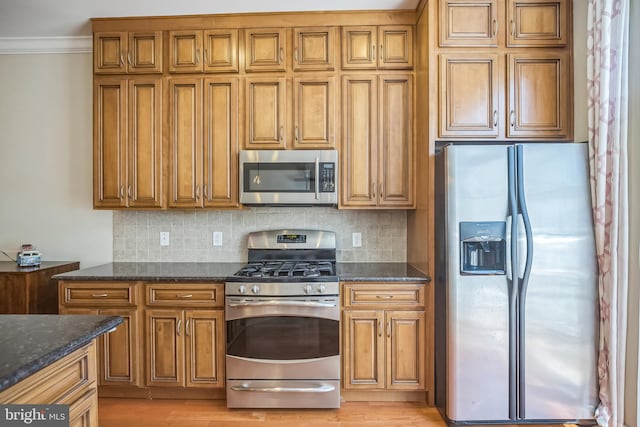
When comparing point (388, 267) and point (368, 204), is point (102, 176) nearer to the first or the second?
point (368, 204)

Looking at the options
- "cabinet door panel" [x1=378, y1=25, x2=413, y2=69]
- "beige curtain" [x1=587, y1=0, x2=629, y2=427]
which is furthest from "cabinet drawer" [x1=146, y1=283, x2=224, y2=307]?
"beige curtain" [x1=587, y1=0, x2=629, y2=427]

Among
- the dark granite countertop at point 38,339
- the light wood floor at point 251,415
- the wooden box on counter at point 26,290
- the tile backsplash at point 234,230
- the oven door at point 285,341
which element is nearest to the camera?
the dark granite countertop at point 38,339

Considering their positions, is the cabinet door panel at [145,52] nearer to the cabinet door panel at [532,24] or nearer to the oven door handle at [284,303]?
the oven door handle at [284,303]

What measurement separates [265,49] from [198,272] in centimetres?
170

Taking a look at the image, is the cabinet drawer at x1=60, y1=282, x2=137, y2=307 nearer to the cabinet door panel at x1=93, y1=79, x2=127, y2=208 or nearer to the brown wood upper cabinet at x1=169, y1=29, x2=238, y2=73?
the cabinet door panel at x1=93, y1=79, x2=127, y2=208

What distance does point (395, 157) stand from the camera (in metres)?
2.80

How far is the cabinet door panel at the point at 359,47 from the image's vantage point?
2801mm

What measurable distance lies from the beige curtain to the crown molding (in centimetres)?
366

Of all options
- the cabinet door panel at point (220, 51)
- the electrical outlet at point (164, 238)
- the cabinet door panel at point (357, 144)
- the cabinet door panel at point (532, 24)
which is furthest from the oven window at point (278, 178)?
the cabinet door panel at point (532, 24)

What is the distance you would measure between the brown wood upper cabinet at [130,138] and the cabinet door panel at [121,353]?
845 mm

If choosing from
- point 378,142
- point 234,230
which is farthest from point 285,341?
point 378,142

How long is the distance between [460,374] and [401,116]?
1.76 metres

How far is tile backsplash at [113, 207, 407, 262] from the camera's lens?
10.3 ft

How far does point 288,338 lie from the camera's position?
8.21ft
